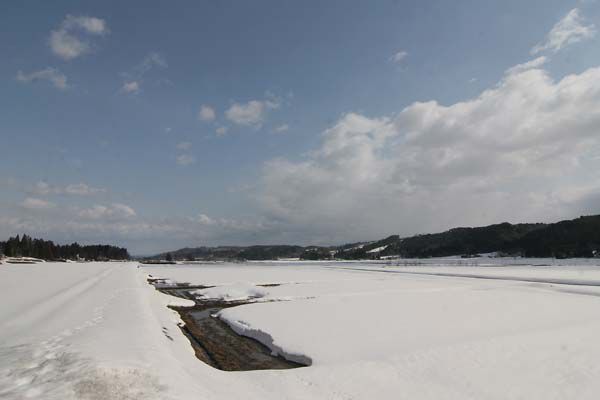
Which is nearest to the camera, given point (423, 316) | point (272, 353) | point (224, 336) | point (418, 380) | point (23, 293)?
point (418, 380)

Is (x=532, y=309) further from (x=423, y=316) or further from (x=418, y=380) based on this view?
(x=418, y=380)

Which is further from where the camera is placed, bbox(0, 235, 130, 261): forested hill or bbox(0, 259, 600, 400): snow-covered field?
bbox(0, 235, 130, 261): forested hill

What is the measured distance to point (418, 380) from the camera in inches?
446

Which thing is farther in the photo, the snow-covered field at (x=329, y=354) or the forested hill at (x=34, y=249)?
the forested hill at (x=34, y=249)

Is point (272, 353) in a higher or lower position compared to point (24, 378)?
lower

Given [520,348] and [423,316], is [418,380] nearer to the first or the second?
[520,348]

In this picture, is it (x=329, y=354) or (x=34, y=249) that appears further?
(x=34, y=249)

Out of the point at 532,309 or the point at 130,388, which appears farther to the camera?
the point at 532,309

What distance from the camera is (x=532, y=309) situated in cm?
2334

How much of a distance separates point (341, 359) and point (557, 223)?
186 m

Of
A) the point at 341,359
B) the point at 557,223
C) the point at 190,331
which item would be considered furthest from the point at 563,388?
the point at 557,223

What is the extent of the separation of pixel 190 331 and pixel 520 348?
1698 centimetres

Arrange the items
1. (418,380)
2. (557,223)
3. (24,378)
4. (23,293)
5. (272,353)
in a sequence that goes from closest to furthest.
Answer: (24,378), (418,380), (272,353), (23,293), (557,223)

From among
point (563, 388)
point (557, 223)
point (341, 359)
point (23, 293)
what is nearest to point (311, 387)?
point (341, 359)
